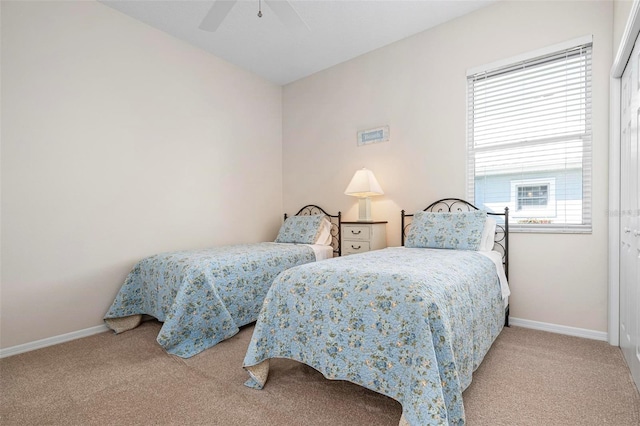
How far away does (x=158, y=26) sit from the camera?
10.6 feet

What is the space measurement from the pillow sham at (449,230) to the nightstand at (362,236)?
0.44 metres

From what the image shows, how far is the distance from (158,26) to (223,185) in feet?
5.56

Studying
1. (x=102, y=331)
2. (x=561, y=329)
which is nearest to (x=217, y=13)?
(x=102, y=331)

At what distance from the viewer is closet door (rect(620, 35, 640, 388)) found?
5.92 feet

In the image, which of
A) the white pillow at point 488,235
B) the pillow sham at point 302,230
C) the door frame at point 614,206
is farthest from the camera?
the pillow sham at point 302,230

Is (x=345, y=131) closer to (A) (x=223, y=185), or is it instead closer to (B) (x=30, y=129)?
(A) (x=223, y=185)

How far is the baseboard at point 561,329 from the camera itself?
2477 mm

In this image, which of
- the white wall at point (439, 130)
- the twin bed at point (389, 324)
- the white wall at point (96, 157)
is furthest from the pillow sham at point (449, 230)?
the white wall at point (96, 157)

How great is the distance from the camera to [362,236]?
3.40 meters

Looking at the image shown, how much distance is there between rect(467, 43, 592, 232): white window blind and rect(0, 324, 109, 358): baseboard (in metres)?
3.56

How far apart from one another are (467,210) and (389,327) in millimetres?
1985

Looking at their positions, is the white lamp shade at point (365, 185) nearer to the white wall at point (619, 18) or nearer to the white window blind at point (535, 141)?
the white window blind at point (535, 141)

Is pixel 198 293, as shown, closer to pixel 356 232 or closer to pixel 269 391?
pixel 269 391

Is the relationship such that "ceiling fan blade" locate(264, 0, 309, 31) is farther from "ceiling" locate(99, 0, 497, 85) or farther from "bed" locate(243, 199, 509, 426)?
"bed" locate(243, 199, 509, 426)
